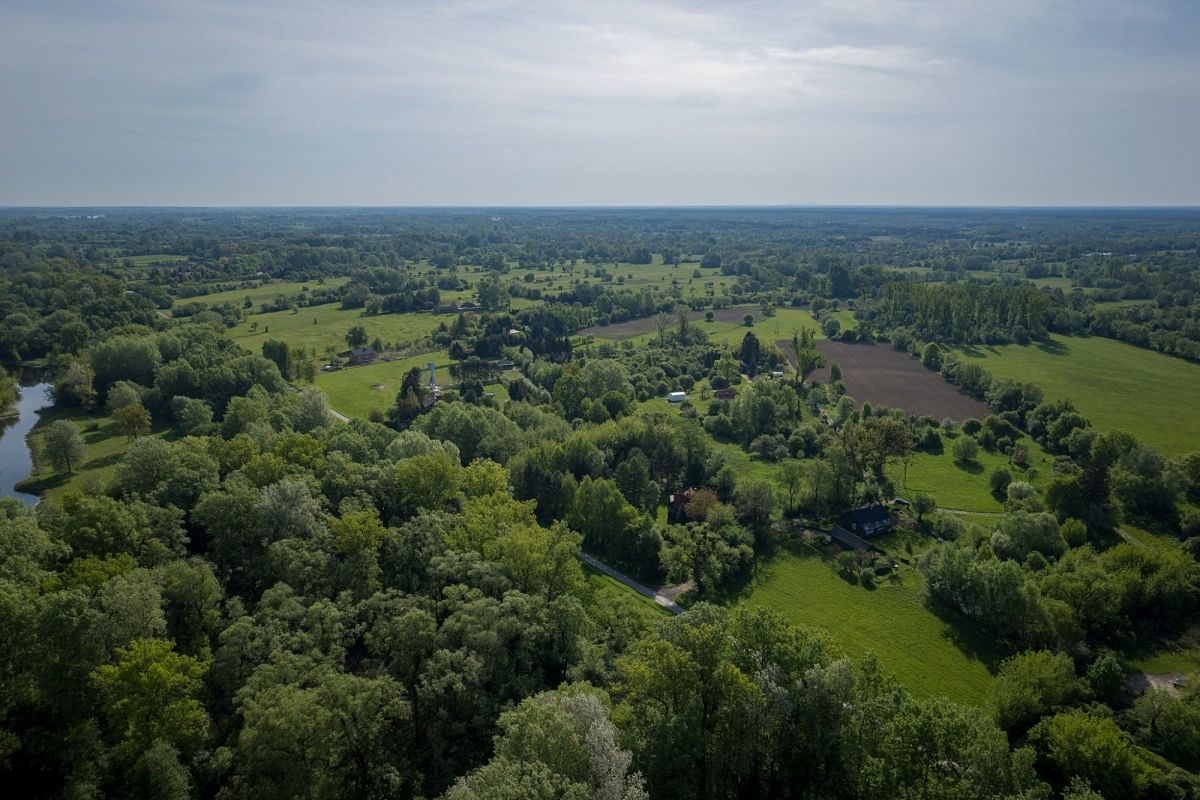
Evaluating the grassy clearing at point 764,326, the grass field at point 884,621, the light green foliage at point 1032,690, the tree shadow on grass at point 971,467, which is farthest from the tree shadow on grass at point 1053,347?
the light green foliage at point 1032,690

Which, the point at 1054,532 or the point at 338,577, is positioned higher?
the point at 338,577

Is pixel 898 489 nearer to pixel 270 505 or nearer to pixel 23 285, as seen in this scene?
pixel 270 505

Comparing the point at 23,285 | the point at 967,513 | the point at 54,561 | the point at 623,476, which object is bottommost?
the point at 967,513

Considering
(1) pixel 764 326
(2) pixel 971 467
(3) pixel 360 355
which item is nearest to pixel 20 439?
(3) pixel 360 355

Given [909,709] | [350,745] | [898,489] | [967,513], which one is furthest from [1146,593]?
[350,745]

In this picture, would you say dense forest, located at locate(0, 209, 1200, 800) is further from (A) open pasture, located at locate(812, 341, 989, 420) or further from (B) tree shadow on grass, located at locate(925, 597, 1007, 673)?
(A) open pasture, located at locate(812, 341, 989, 420)

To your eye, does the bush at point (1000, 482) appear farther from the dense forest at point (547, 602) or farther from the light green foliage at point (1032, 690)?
the light green foliage at point (1032, 690)

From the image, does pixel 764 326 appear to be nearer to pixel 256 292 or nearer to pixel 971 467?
pixel 971 467
